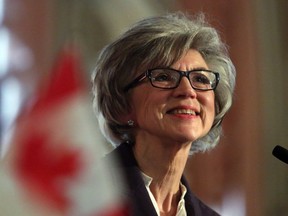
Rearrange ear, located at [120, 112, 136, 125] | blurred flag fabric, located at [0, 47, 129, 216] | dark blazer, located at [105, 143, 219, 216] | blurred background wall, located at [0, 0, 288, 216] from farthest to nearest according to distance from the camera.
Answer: blurred background wall, located at [0, 0, 288, 216]
ear, located at [120, 112, 136, 125]
dark blazer, located at [105, 143, 219, 216]
blurred flag fabric, located at [0, 47, 129, 216]

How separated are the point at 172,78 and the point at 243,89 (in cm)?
50

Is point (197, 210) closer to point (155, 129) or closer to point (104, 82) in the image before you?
point (155, 129)

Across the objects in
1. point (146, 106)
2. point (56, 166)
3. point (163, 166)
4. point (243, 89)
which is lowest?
point (243, 89)

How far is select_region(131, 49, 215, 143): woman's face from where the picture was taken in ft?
3.03

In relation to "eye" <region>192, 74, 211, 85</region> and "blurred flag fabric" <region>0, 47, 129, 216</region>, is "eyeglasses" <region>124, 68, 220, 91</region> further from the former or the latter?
"blurred flag fabric" <region>0, 47, 129, 216</region>

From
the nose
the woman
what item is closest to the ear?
the woman

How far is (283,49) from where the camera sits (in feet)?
4.78

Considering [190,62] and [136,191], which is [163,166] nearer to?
[136,191]

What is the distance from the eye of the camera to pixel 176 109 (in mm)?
932

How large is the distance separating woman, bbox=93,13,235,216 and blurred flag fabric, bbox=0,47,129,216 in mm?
506

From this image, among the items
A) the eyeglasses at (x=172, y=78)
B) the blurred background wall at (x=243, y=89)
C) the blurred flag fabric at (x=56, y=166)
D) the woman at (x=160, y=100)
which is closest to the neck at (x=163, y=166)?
the woman at (x=160, y=100)

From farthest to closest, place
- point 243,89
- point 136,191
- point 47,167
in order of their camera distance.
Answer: point 243,89, point 136,191, point 47,167

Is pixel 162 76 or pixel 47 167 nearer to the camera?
pixel 47 167

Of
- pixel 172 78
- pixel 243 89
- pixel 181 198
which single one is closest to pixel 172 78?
pixel 172 78
